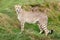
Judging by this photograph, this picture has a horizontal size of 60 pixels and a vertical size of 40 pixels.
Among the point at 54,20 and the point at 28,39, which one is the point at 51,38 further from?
the point at 54,20

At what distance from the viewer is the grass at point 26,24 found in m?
11.0

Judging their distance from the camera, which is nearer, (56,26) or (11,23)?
(11,23)

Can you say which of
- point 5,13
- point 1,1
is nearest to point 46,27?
point 5,13

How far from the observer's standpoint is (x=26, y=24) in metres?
12.7

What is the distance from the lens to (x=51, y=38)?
38.0ft

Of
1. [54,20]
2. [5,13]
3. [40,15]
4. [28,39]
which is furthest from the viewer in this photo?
[54,20]

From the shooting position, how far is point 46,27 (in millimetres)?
12414

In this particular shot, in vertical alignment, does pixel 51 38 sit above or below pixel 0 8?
below

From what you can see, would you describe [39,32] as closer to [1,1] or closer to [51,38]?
[51,38]

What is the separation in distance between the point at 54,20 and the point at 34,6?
1.41 metres

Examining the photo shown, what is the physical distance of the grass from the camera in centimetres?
1103

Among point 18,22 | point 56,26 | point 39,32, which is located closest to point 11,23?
point 18,22

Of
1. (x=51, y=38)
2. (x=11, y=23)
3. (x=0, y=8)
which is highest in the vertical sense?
(x=0, y=8)

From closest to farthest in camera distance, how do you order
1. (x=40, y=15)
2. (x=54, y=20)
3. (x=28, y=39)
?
(x=28, y=39) → (x=40, y=15) → (x=54, y=20)
